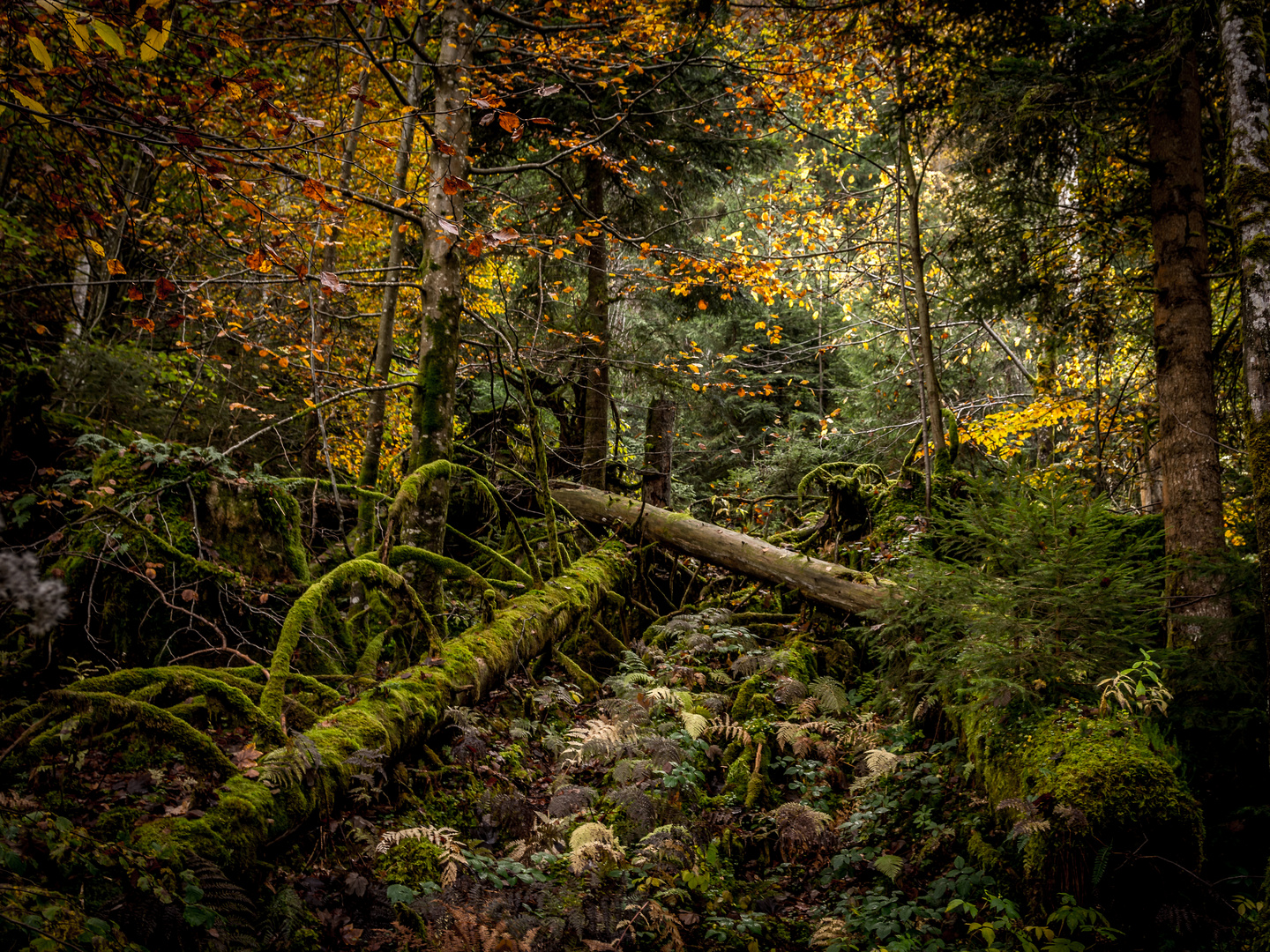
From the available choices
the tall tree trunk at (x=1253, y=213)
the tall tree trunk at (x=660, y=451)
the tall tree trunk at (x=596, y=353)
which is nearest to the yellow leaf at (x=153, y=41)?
the tall tree trunk at (x=1253, y=213)

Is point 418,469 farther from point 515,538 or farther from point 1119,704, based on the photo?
point 1119,704

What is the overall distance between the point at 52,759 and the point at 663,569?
301 inches

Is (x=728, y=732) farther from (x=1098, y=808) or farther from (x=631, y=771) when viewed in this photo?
(x=1098, y=808)

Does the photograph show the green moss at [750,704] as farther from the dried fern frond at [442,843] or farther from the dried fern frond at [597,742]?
the dried fern frond at [442,843]

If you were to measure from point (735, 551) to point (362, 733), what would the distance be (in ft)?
18.4

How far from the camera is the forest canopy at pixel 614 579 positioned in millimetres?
3324

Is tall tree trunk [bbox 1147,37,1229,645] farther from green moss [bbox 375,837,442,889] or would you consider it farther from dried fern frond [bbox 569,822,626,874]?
green moss [bbox 375,837,442,889]

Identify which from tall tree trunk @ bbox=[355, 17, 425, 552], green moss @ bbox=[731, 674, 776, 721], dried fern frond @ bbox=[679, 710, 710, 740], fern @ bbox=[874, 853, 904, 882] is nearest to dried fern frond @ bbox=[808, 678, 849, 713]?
green moss @ bbox=[731, 674, 776, 721]

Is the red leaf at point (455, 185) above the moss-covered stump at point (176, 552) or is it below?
above

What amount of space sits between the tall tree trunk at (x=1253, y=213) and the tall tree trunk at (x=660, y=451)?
6930mm

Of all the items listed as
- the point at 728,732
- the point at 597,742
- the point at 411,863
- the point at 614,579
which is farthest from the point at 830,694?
the point at 411,863

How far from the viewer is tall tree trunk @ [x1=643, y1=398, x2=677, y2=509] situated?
33.6 ft

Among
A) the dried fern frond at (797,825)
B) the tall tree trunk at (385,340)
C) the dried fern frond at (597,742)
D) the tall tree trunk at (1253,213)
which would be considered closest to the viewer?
the tall tree trunk at (1253,213)

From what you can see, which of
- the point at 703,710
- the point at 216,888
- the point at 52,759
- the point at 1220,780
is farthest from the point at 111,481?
the point at 1220,780
